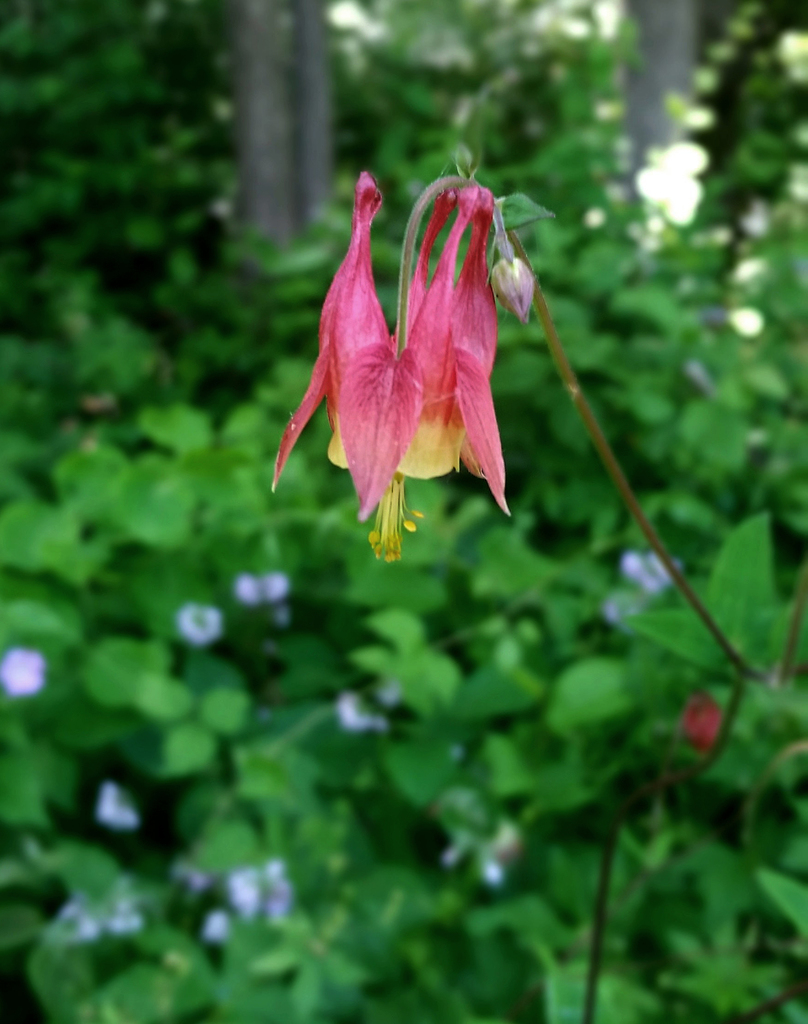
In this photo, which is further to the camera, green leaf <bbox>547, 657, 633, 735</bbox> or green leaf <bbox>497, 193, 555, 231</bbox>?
green leaf <bbox>547, 657, 633, 735</bbox>

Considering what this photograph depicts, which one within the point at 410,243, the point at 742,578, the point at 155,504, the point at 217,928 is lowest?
the point at 217,928

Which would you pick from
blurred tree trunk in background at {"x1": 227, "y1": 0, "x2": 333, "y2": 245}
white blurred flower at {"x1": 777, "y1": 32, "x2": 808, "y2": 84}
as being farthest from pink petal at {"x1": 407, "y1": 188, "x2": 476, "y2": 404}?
white blurred flower at {"x1": 777, "y1": 32, "x2": 808, "y2": 84}

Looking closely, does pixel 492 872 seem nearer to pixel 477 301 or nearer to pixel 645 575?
pixel 645 575

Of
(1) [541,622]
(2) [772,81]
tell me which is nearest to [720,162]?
(2) [772,81]

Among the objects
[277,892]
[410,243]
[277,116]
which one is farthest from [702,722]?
[277,116]

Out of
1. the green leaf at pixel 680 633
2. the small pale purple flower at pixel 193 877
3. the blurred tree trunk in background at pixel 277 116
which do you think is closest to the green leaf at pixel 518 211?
the green leaf at pixel 680 633

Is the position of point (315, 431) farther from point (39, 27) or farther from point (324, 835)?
point (39, 27)

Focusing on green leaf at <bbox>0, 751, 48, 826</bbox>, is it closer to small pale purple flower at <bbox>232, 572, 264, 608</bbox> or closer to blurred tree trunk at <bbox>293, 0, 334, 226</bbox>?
small pale purple flower at <bbox>232, 572, 264, 608</bbox>
